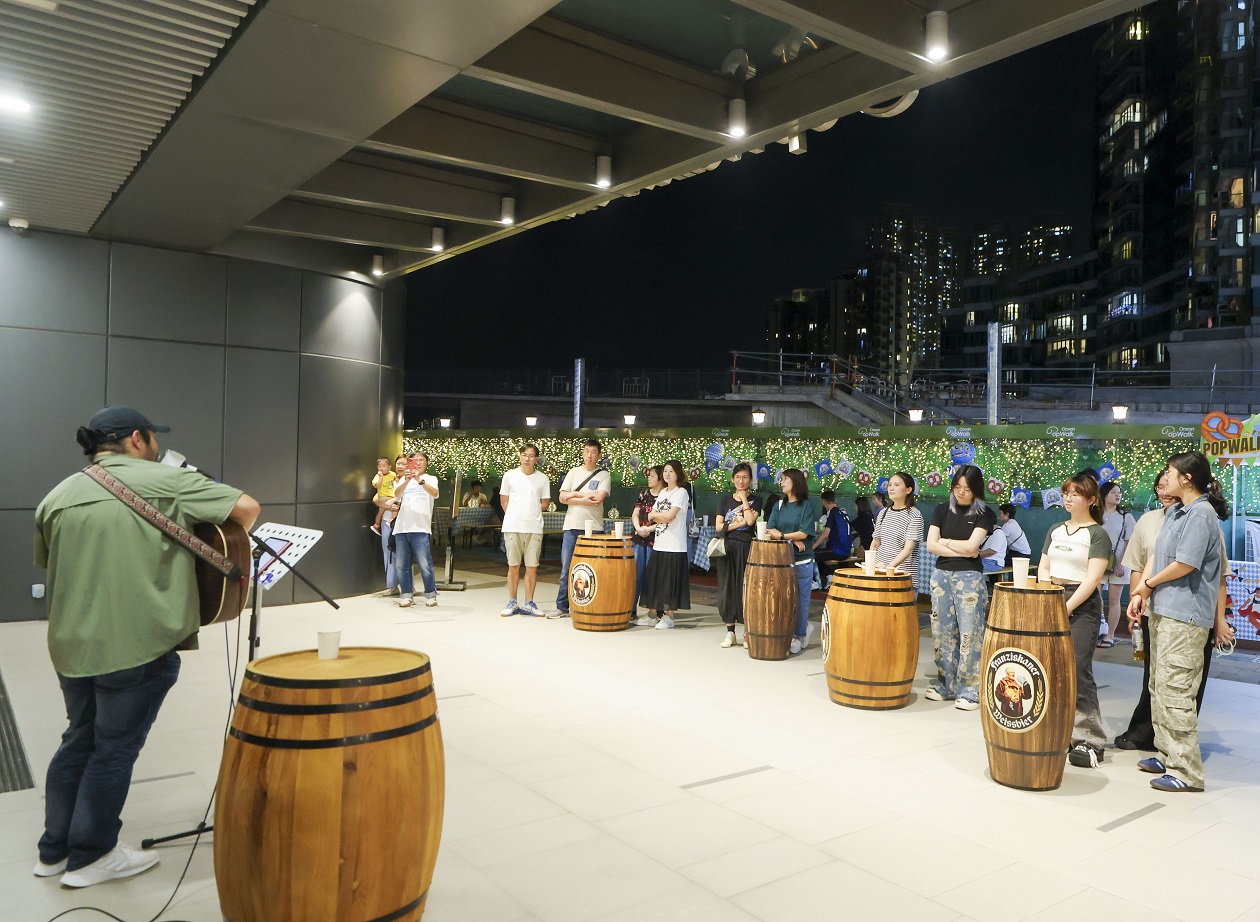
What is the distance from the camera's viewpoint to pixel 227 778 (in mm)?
2707

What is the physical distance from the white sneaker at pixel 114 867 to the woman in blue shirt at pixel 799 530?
538 centimetres

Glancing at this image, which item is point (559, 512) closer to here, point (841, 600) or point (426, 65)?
point (841, 600)

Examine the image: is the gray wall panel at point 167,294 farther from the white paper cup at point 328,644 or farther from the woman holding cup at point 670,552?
the white paper cup at point 328,644

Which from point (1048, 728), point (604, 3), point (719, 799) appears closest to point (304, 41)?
point (604, 3)

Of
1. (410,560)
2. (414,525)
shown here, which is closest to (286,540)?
(414,525)

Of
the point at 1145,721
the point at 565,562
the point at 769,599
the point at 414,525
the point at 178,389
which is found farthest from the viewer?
the point at 414,525

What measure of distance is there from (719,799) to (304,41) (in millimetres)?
4395

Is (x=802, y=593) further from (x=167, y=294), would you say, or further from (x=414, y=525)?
(x=167, y=294)

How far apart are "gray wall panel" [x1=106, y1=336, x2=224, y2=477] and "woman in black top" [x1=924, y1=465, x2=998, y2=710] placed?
275 inches

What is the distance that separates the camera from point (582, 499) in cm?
933

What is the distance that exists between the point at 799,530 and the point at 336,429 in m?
5.60

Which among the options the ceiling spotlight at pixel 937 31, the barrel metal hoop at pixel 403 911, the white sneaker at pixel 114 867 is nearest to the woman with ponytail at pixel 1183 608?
the ceiling spotlight at pixel 937 31

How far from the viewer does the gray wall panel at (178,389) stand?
887 centimetres

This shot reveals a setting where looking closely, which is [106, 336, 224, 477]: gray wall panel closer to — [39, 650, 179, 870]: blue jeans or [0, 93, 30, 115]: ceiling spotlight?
[0, 93, 30, 115]: ceiling spotlight
